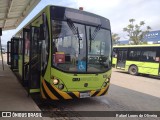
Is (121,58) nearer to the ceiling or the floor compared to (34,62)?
nearer to the floor

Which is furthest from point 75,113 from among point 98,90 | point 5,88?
point 5,88

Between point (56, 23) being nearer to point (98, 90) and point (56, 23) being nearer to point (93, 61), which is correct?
point (93, 61)

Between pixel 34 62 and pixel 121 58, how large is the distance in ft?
45.9

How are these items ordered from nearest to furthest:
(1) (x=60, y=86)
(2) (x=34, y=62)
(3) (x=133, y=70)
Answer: (1) (x=60, y=86), (2) (x=34, y=62), (3) (x=133, y=70)

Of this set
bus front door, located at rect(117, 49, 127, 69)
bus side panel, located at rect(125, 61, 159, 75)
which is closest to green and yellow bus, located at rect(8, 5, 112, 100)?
bus side panel, located at rect(125, 61, 159, 75)

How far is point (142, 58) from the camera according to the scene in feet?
59.6

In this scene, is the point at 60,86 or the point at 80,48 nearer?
the point at 60,86

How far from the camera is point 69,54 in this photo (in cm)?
669

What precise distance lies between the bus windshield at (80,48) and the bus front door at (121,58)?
12945 mm

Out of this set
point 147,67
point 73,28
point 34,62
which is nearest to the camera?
point 73,28

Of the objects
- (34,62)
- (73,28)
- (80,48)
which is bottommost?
(34,62)

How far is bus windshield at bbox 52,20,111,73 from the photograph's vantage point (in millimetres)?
6535

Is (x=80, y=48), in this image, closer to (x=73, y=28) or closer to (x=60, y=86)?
(x=73, y=28)

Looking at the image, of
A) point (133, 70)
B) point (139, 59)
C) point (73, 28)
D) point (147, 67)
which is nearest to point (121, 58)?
point (133, 70)
